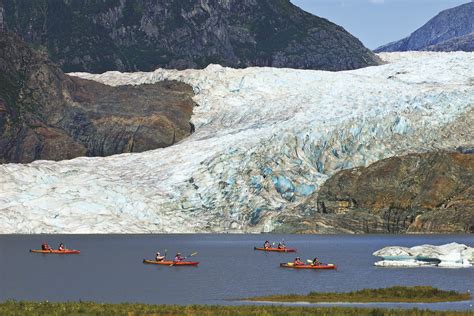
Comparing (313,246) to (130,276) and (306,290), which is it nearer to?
(130,276)

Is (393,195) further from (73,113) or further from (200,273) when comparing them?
(73,113)

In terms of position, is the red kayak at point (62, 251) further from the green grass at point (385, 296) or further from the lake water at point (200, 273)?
the green grass at point (385, 296)

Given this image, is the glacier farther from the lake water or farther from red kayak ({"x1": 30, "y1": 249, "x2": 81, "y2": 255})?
red kayak ({"x1": 30, "y1": 249, "x2": 81, "y2": 255})

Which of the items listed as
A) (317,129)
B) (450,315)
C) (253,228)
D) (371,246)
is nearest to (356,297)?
(450,315)

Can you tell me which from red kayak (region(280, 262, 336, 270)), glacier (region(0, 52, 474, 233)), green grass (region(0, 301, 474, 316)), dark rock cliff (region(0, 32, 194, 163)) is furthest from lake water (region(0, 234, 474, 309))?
dark rock cliff (region(0, 32, 194, 163))

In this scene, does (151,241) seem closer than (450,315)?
No

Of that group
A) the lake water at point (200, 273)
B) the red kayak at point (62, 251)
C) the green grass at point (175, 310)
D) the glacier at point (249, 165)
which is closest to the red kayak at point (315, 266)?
the lake water at point (200, 273)
